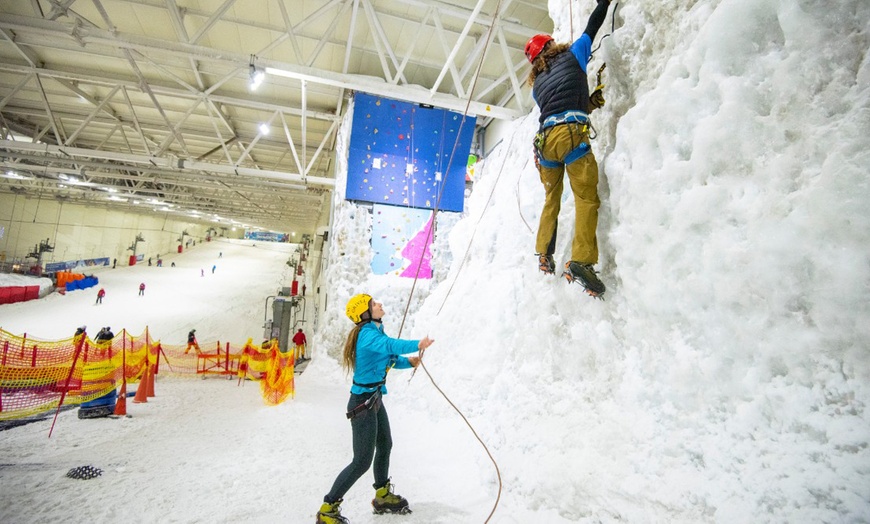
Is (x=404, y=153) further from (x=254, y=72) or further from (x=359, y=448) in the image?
(x=359, y=448)

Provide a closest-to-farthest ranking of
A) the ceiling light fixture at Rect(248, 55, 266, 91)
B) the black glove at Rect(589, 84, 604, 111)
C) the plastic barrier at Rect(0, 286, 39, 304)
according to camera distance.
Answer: the black glove at Rect(589, 84, 604, 111) → the ceiling light fixture at Rect(248, 55, 266, 91) → the plastic barrier at Rect(0, 286, 39, 304)

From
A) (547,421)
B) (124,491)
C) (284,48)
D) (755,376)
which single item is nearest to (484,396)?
(547,421)

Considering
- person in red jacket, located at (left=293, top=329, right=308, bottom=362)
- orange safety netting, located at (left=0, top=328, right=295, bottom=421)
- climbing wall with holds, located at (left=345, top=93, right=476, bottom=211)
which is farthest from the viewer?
person in red jacket, located at (left=293, top=329, right=308, bottom=362)

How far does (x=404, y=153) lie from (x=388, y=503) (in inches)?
304

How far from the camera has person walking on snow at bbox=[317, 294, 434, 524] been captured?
8.42 feet

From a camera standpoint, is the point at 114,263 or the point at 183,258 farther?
the point at 183,258

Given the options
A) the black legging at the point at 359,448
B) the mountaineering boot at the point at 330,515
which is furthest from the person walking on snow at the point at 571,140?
the mountaineering boot at the point at 330,515

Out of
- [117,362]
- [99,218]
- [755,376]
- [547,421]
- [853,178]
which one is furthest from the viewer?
[99,218]

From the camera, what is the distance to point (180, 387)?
786 cm

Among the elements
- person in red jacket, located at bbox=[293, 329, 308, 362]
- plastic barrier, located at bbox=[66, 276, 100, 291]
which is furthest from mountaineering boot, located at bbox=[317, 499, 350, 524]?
plastic barrier, located at bbox=[66, 276, 100, 291]

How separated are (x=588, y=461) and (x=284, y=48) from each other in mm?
9314

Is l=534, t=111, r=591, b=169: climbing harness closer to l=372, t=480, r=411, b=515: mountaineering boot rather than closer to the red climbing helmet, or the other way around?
the red climbing helmet

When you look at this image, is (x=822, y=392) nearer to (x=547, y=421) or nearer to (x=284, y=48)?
(x=547, y=421)

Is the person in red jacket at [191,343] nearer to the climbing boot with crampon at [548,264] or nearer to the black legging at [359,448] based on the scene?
the black legging at [359,448]
